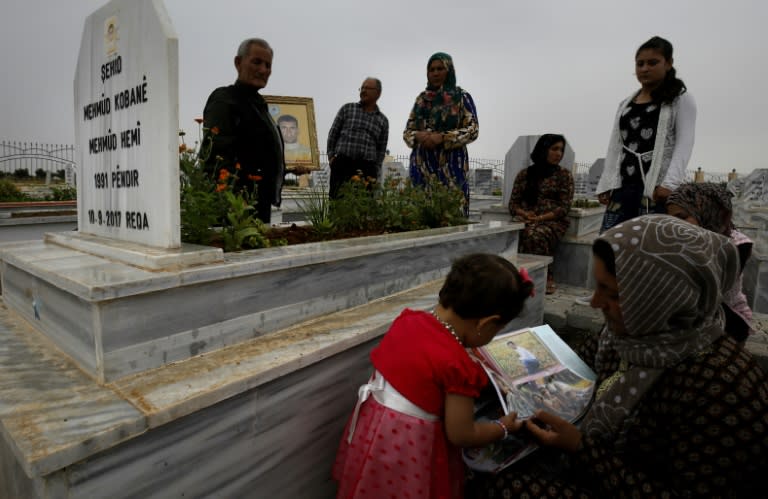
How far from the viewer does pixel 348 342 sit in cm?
183

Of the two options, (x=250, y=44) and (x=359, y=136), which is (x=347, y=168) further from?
(x=250, y=44)

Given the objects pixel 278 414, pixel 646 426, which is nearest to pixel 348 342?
pixel 278 414

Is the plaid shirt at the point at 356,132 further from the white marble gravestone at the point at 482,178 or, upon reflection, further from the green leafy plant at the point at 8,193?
the white marble gravestone at the point at 482,178

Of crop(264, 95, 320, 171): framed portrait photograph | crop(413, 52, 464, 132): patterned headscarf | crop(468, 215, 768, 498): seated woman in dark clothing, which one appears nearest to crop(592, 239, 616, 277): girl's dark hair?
crop(468, 215, 768, 498): seated woman in dark clothing

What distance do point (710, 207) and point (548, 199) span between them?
2.62m

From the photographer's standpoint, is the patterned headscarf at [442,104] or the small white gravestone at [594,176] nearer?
the patterned headscarf at [442,104]

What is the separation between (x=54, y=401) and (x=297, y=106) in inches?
211

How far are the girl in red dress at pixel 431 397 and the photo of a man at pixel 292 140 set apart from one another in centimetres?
493

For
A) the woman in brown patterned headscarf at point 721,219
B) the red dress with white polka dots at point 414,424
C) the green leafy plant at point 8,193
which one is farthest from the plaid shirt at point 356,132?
the green leafy plant at point 8,193

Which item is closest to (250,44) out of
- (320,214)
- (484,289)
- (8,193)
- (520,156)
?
(320,214)

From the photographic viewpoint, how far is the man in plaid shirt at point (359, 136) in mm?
4809

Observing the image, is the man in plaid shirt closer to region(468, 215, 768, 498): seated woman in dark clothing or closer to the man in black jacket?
the man in black jacket

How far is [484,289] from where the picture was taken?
56.2 inches

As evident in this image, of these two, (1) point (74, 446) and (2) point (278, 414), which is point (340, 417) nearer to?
(2) point (278, 414)
